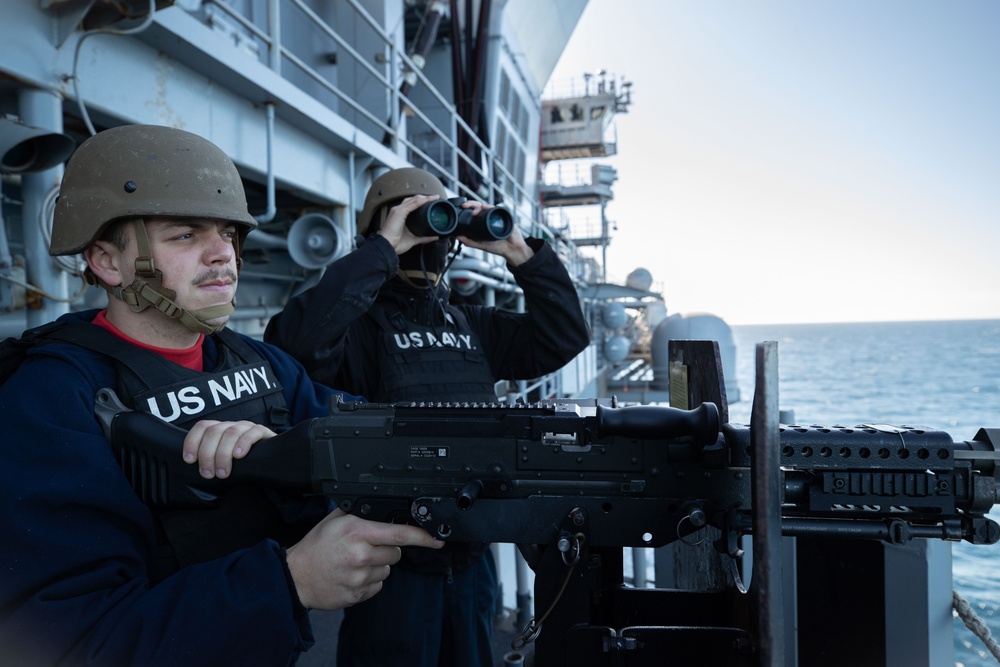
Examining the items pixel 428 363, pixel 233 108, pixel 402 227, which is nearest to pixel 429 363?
pixel 428 363

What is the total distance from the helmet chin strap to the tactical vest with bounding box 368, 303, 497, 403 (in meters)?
0.94

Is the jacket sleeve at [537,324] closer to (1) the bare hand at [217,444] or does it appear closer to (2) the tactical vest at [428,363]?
(2) the tactical vest at [428,363]

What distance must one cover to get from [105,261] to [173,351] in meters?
0.25

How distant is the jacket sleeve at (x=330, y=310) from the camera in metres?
2.07

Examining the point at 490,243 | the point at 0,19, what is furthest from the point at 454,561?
the point at 0,19

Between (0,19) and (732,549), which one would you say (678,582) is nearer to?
(732,549)

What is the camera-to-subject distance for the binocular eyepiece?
224 cm

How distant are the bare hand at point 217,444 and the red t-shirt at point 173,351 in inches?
10.0

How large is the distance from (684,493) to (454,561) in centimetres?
104

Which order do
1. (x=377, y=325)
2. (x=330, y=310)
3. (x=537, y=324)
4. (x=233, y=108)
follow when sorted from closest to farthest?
(x=330, y=310)
(x=377, y=325)
(x=537, y=324)
(x=233, y=108)

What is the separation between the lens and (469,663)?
6.54 ft

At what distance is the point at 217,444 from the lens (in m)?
1.23

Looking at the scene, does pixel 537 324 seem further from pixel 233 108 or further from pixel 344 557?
pixel 233 108

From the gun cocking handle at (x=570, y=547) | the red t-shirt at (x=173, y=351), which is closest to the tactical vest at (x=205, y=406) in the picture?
the red t-shirt at (x=173, y=351)
